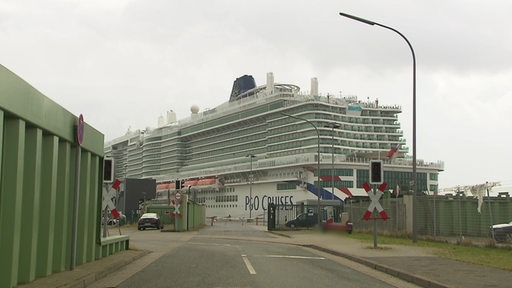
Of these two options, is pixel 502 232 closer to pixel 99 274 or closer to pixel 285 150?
pixel 99 274

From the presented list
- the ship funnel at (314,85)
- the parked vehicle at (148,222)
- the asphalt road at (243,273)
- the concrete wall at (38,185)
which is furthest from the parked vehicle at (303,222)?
the ship funnel at (314,85)

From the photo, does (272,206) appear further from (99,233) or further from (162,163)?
(162,163)

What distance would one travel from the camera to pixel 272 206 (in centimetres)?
4269

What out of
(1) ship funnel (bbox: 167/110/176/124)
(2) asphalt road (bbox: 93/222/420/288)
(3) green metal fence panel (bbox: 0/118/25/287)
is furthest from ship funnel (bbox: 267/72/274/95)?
(3) green metal fence panel (bbox: 0/118/25/287)

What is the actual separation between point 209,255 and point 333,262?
3.98 metres

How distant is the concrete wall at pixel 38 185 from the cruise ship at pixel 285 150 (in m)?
55.1

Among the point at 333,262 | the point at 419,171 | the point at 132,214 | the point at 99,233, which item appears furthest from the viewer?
the point at 419,171

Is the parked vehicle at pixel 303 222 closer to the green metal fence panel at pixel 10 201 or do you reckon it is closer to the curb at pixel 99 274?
the curb at pixel 99 274

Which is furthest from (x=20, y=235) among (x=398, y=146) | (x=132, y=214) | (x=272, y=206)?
(x=398, y=146)

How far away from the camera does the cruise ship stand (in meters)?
76.9

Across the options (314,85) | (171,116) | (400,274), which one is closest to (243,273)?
(400,274)

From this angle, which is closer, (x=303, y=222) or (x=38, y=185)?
(x=38, y=185)

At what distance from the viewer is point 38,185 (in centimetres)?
968

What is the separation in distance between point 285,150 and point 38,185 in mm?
72889
